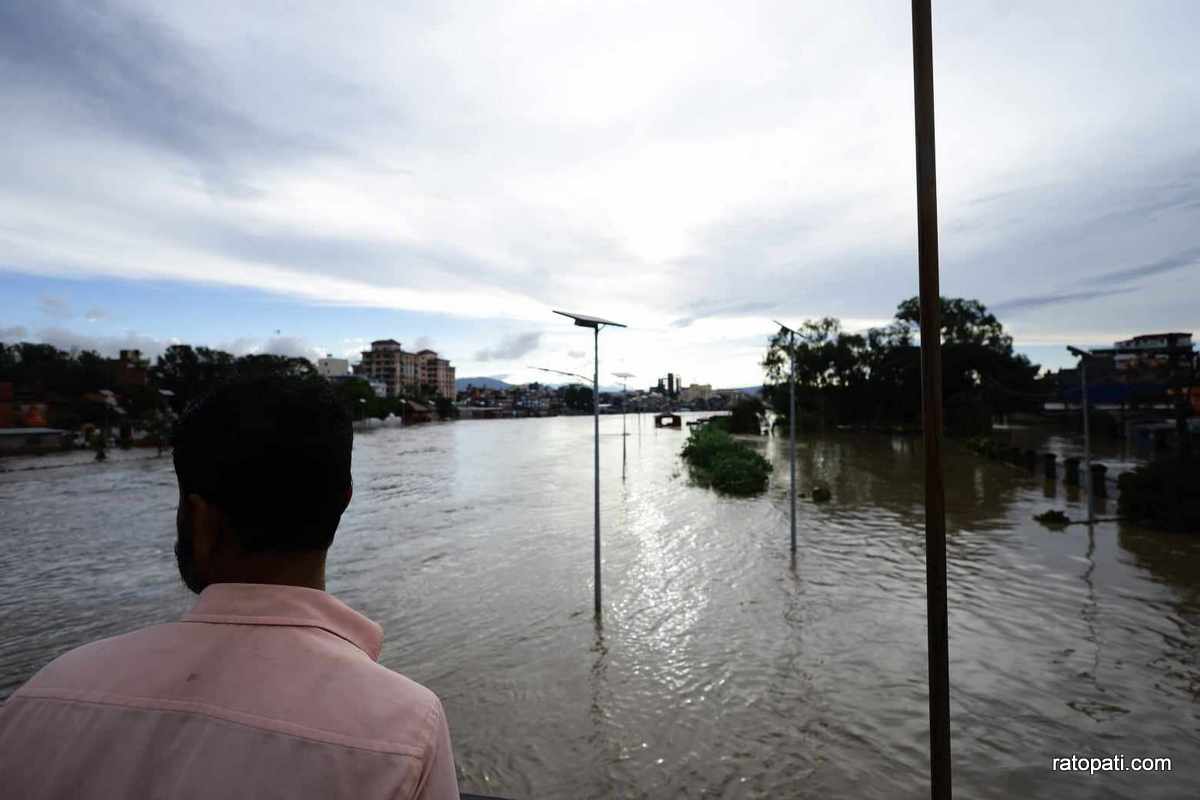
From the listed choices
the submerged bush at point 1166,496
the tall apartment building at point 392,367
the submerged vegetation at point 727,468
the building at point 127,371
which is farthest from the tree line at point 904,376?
the tall apartment building at point 392,367

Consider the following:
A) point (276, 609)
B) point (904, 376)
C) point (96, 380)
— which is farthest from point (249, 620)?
point (96, 380)

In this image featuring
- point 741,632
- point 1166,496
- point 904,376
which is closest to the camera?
point 741,632

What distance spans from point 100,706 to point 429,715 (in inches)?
19.5

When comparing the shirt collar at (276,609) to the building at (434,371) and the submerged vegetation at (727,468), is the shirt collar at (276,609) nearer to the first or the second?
the submerged vegetation at (727,468)

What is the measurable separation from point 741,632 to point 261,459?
8.83 metres

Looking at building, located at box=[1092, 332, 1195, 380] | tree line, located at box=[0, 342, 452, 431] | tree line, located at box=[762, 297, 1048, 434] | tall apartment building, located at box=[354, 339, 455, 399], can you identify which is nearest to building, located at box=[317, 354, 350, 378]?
tall apartment building, located at box=[354, 339, 455, 399]

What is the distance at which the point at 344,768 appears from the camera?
90 cm

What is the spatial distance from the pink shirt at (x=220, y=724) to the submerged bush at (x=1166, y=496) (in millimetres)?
17988

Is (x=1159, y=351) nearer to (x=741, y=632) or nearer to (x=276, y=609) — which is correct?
(x=741, y=632)

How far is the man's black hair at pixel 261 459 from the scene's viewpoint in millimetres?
1170

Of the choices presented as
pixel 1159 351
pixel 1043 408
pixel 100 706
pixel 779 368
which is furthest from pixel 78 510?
pixel 1043 408

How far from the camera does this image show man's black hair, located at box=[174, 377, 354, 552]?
1.17 m

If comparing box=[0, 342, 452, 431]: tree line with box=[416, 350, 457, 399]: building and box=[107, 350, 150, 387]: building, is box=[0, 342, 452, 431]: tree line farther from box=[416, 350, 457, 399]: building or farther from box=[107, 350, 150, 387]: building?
box=[416, 350, 457, 399]: building

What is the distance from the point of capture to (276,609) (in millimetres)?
1082
